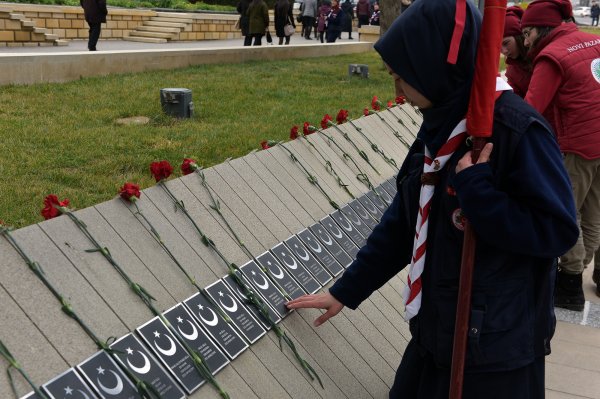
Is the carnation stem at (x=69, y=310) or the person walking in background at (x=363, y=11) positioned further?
the person walking in background at (x=363, y=11)

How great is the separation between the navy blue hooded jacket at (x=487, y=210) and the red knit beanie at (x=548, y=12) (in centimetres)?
276

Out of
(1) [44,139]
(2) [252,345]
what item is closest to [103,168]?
(1) [44,139]

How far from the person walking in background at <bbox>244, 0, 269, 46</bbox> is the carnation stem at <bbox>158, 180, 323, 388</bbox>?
49.4 feet

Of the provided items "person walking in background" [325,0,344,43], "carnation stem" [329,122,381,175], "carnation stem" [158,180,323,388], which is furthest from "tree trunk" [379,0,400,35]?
"carnation stem" [158,180,323,388]

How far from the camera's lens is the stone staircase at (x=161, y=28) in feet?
70.8

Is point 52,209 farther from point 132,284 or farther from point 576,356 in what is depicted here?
point 576,356

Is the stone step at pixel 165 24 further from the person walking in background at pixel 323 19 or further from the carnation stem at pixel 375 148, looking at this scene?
the carnation stem at pixel 375 148

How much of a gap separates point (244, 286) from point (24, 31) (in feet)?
51.2

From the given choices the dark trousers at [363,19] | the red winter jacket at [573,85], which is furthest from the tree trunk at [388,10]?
the red winter jacket at [573,85]

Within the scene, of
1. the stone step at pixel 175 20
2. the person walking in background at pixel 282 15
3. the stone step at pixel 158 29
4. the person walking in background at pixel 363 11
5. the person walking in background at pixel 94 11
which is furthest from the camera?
the person walking in background at pixel 363 11

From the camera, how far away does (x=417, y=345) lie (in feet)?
7.93

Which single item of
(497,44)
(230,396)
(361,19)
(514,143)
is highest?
(497,44)

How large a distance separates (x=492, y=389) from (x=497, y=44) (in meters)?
0.97

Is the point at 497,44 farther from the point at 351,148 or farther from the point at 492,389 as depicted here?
the point at 351,148
